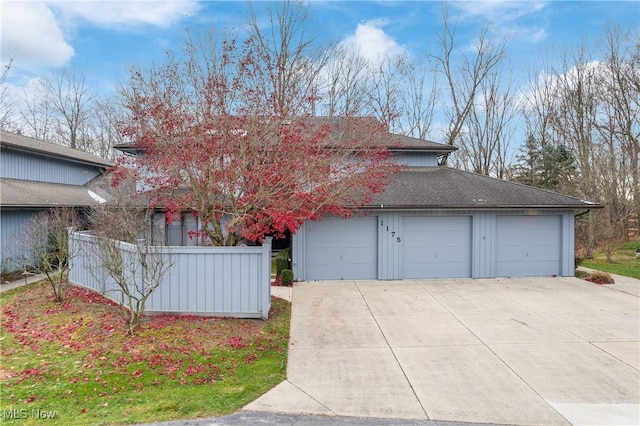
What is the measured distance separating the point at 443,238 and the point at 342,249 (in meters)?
3.33

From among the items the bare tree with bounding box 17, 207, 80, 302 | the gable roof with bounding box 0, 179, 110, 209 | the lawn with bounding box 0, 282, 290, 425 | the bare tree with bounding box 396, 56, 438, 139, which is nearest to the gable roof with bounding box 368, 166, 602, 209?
the lawn with bounding box 0, 282, 290, 425

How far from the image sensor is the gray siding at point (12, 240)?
11016mm

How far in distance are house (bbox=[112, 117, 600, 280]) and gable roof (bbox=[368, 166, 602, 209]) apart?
0.03m

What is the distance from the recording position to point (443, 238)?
11375mm

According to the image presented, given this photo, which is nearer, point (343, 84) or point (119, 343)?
point (119, 343)

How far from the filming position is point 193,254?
22.4 ft

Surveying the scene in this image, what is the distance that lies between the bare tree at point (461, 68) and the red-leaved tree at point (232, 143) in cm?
1913

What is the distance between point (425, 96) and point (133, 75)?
66.8 ft

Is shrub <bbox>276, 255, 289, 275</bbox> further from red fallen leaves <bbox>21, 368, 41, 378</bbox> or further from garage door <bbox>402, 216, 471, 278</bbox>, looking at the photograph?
red fallen leaves <bbox>21, 368, 41, 378</bbox>

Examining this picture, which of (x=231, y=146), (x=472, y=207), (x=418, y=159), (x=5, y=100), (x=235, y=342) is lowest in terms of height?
(x=235, y=342)

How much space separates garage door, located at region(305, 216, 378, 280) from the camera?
36.7 feet

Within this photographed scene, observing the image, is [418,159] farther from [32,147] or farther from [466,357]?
[32,147]

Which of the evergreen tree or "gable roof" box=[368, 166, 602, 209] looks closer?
"gable roof" box=[368, 166, 602, 209]

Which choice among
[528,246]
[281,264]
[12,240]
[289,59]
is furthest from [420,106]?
[12,240]
